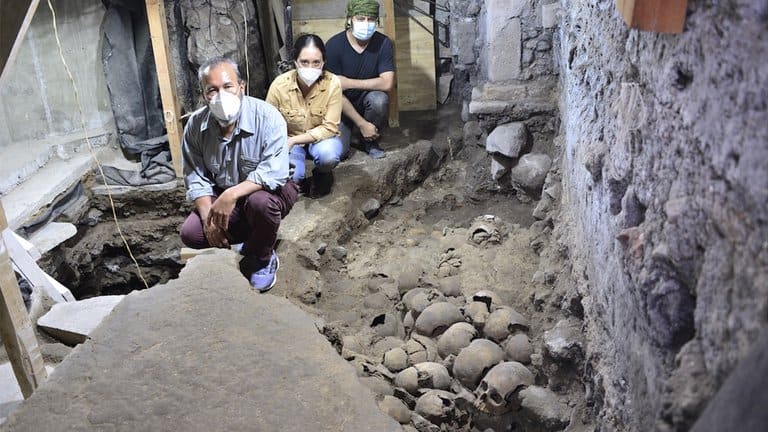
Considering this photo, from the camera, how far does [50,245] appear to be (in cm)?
470

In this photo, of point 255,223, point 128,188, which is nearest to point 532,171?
point 255,223

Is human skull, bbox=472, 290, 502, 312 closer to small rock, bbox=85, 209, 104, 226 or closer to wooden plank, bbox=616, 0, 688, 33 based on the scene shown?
wooden plank, bbox=616, 0, 688, 33

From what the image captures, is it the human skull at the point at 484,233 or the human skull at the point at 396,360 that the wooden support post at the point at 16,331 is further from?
the human skull at the point at 484,233

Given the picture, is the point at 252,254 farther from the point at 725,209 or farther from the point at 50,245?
the point at 725,209

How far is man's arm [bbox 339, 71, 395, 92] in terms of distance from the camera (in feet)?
17.0

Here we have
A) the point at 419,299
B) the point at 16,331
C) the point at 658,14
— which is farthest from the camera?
the point at 419,299

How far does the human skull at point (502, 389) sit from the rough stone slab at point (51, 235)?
131 inches

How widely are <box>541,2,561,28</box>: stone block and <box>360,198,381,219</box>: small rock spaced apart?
171 centimetres

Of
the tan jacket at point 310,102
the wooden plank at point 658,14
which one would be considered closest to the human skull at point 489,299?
the tan jacket at point 310,102

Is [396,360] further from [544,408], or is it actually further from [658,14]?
[658,14]

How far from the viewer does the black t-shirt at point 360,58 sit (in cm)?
528

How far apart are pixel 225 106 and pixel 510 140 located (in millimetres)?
1954

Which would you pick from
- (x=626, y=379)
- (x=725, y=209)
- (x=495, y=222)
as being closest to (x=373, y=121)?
(x=495, y=222)

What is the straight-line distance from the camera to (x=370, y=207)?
4883 millimetres
